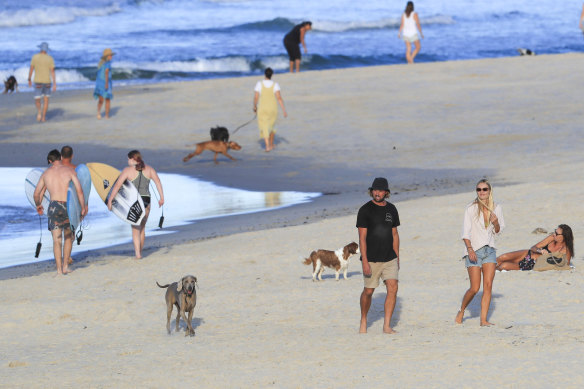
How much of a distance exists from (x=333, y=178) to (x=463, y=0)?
71244 mm

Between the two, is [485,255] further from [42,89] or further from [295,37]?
[295,37]

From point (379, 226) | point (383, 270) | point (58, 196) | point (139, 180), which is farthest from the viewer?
point (139, 180)

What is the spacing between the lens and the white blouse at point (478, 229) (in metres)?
8.67

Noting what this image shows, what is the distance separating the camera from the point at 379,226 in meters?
8.51

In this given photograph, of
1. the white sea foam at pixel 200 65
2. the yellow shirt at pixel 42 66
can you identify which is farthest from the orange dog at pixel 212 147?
the white sea foam at pixel 200 65

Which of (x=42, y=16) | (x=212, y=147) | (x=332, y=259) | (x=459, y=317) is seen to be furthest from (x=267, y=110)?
(x=42, y=16)

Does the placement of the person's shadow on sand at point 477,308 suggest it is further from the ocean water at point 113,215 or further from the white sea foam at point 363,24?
the white sea foam at point 363,24

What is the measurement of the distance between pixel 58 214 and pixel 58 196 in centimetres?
23

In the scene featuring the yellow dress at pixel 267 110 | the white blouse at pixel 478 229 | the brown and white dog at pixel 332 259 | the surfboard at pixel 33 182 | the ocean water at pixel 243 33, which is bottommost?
the brown and white dog at pixel 332 259

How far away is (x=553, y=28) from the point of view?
6203 centimetres

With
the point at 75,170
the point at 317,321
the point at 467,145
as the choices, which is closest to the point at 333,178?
the point at 467,145

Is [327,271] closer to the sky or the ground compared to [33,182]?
closer to the ground

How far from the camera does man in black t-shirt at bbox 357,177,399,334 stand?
27.9ft

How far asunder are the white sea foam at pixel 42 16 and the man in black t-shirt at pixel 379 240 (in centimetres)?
5748
